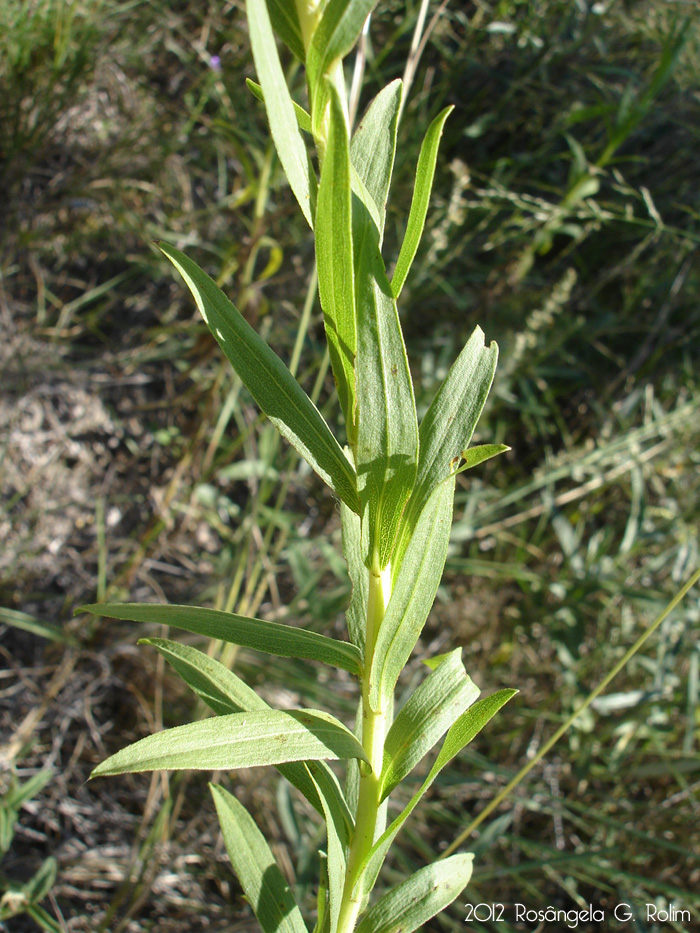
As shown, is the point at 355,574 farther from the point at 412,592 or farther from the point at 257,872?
the point at 257,872

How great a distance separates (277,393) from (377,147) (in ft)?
0.74

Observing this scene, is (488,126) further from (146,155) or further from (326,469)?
(326,469)

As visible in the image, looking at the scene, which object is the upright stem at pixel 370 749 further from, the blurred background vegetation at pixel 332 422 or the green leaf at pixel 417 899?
the blurred background vegetation at pixel 332 422

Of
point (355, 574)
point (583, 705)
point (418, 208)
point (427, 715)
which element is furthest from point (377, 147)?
point (583, 705)

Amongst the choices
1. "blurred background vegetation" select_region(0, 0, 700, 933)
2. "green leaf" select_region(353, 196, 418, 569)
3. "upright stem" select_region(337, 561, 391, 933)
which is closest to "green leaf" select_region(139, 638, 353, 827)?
"upright stem" select_region(337, 561, 391, 933)

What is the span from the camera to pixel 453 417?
62 centimetres

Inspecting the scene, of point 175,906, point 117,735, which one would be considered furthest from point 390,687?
point 117,735

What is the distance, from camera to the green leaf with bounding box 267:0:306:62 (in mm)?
546

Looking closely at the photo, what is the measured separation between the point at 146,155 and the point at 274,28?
171cm

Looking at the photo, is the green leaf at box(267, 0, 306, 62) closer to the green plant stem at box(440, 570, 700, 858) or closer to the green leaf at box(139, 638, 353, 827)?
the green leaf at box(139, 638, 353, 827)

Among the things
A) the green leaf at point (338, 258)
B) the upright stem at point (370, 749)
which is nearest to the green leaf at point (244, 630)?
the upright stem at point (370, 749)

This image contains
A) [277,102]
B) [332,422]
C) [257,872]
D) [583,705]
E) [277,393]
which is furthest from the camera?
[332,422]

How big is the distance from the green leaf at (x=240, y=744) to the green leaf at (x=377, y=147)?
16.1 inches

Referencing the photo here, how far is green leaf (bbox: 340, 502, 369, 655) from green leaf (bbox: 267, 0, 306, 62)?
380 mm
